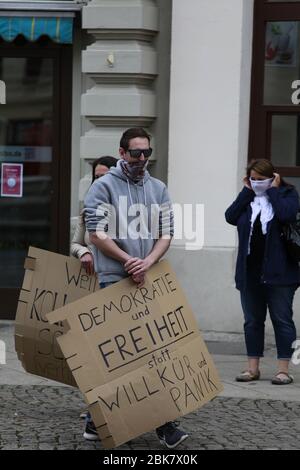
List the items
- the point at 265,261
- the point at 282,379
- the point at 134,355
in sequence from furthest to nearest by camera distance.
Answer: the point at 282,379, the point at 265,261, the point at 134,355

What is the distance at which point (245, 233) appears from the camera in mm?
8109

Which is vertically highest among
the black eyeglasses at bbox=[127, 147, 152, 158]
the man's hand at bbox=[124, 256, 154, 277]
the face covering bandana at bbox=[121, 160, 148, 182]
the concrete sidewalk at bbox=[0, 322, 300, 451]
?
the black eyeglasses at bbox=[127, 147, 152, 158]

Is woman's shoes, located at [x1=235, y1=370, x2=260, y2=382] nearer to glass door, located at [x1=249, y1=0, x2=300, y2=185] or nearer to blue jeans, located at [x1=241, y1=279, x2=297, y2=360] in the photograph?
blue jeans, located at [x1=241, y1=279, x2=297, y2=360]

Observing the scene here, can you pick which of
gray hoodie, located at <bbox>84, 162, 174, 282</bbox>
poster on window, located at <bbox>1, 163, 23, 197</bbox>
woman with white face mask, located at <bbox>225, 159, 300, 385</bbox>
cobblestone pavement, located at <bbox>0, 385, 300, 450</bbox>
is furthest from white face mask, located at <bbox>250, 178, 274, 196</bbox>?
poster on window, located at <bbox>1, 163, 23, 197</bbox>

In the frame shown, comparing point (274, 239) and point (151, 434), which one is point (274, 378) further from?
point (151, 434)

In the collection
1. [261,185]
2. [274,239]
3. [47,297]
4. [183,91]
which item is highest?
[183,91]

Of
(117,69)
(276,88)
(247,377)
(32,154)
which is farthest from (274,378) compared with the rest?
(32,154)

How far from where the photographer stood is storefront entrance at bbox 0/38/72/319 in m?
10.7

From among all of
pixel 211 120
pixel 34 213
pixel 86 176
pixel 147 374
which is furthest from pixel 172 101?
pixel 147 374

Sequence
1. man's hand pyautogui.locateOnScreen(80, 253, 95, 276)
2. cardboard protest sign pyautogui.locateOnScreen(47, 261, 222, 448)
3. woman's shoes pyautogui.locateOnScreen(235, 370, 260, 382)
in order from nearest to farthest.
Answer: cardboard protest sign pyautogui.locateOnScreen(47, 261, 222, 448) → man's hand pyautogui.locateOnScreen(80, 253, 95, 276) → woman's shoes pyautogui.locateOnScreen(235, 370, 260, 382)

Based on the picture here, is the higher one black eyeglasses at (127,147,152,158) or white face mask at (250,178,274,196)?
black eyeglasses at (127,147,152,158)

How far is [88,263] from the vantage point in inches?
269

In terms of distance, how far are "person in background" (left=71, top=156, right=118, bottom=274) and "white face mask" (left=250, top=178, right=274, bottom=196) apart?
1286 mm

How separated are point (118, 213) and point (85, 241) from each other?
0.91 meters
